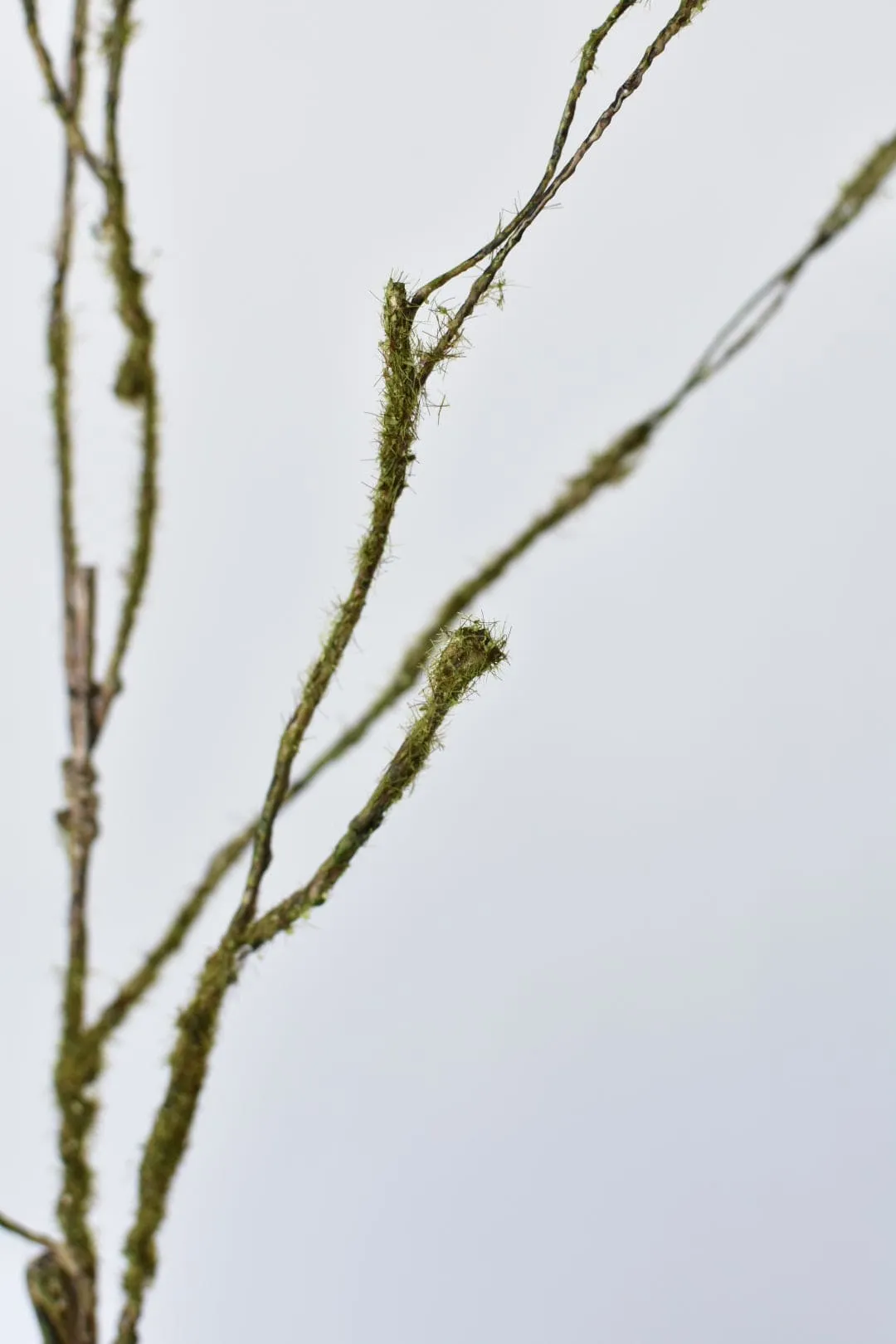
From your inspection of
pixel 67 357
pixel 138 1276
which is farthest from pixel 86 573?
pixel 138 1276

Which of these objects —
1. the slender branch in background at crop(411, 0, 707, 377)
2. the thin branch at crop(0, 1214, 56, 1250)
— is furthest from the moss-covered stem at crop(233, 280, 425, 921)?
the thin branch at crop(0, 1214, 56, 1250)

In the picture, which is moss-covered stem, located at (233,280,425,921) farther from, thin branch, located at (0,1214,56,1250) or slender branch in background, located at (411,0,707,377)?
thin branch, located at (0,1214,56,1250)

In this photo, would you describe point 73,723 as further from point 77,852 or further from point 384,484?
point 384,484

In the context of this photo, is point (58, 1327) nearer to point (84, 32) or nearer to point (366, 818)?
point (366, 818)

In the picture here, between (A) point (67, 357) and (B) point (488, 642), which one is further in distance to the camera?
(A) point (67, 357)

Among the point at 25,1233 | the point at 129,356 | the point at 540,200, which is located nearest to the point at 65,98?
the point at 129,356

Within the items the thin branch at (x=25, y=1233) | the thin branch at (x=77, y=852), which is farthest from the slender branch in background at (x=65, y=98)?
the thin branch at (x=25, y=1233)
